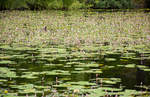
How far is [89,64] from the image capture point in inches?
347

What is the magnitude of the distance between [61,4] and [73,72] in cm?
3035

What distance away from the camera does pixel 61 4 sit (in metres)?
37.8

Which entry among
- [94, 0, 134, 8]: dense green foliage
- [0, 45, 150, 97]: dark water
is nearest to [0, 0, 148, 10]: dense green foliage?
[94, 0, 134, 8]: dense green foliage

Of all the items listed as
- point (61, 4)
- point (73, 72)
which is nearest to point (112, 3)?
point (61, 4)

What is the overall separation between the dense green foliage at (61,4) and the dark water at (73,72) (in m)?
25.0

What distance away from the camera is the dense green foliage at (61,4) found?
36188mm

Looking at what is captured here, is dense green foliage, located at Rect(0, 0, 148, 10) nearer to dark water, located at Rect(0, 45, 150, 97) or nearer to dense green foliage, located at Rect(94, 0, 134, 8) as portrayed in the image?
dense green foliage, located at Rect(94, 0, 134, 8)

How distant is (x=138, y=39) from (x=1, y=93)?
27.6 feet

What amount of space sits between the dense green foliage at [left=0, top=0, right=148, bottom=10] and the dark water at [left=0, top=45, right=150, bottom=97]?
2499cm

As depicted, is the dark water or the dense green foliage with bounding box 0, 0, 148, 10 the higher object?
the dense green foliage with bounding box 0, 0, 148, 10

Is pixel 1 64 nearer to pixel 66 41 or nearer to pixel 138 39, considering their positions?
pixel 66 41

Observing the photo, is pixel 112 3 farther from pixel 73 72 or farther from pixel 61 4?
pixel 73 72

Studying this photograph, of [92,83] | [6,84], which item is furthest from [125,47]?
[6,84]

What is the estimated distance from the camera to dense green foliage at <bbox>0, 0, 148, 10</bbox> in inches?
1425
